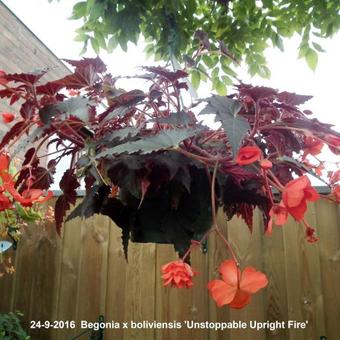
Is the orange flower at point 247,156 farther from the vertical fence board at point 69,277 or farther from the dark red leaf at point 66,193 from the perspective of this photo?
the vertical fence board at point 69,277

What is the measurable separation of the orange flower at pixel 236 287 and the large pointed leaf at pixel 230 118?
0.12 meters

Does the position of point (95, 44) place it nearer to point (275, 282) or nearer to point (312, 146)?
point (312, 146)

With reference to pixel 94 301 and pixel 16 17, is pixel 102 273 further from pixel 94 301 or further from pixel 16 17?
pixel 16 17

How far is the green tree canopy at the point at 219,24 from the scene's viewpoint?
3.75 feet

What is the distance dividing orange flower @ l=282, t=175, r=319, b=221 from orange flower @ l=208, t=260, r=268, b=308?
7cm

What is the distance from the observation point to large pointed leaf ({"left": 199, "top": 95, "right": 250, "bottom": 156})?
0.32 metres

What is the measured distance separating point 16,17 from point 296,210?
2806 mm

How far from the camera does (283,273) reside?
134 centimetres

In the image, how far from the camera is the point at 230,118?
1.14 ft

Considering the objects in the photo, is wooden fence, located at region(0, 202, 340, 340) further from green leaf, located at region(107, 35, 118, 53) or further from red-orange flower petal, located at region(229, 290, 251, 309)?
red-orange flower petal, located at region(229, 290, 251, 309)

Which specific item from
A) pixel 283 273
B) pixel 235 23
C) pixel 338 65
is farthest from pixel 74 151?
pixel 338 65

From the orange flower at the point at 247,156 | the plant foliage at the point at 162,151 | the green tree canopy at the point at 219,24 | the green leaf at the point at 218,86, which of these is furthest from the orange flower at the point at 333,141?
the green leaf at the point at 218,86

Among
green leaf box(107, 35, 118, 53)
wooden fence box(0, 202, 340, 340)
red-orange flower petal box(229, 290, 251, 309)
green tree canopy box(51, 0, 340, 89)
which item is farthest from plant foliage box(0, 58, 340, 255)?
wooden fence box(0, 202, 340, 340)

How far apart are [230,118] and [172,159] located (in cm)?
9
